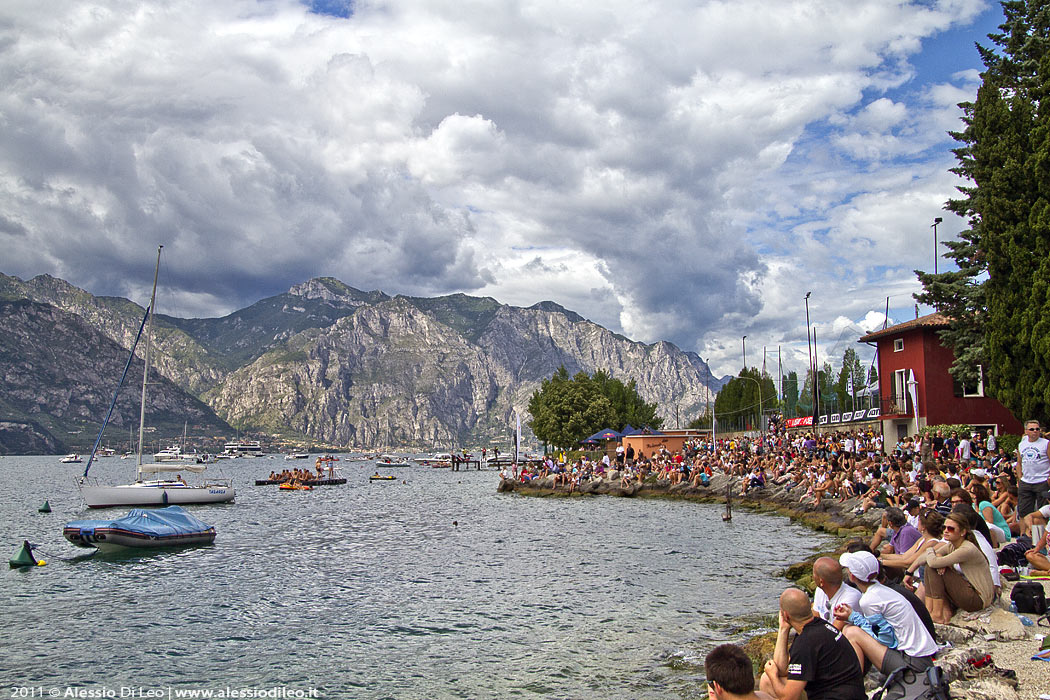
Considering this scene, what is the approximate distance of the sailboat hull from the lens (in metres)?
48.8

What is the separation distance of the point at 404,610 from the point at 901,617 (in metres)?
13.1

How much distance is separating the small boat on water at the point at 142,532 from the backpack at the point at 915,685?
1106 inches

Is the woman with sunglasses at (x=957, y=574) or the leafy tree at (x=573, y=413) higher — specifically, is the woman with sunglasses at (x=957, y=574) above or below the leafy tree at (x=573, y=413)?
below

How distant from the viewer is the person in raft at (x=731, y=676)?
215 inches

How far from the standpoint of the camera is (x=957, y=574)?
9.52 meters

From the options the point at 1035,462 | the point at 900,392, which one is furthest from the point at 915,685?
the point at 900,392

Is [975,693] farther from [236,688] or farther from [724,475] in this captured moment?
[724,475]

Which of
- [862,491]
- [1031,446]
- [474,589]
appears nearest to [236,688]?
[474,589]

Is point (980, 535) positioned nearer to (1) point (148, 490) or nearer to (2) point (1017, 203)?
(2) point (1017, 203)

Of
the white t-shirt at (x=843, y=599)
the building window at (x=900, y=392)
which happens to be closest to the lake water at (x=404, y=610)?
the white t-shirt at (x=843, y=599)

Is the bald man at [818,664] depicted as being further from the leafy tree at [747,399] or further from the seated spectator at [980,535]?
the leafy tree at [747,399]

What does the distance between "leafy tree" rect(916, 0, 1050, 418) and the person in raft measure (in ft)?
73.7

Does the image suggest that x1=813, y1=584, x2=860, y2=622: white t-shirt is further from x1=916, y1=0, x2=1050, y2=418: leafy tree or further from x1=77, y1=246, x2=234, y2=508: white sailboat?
x1=77, y1=246, x2=234, y2=508: white sailboat

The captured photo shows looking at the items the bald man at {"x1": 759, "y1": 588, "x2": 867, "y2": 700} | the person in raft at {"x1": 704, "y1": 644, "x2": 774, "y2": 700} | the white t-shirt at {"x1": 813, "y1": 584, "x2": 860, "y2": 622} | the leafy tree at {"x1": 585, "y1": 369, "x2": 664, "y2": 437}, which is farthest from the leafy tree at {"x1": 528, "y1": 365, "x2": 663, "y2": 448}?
the person in raft at {"x1": 704, "y1": 644, "x2": 774, "y2": 700}
